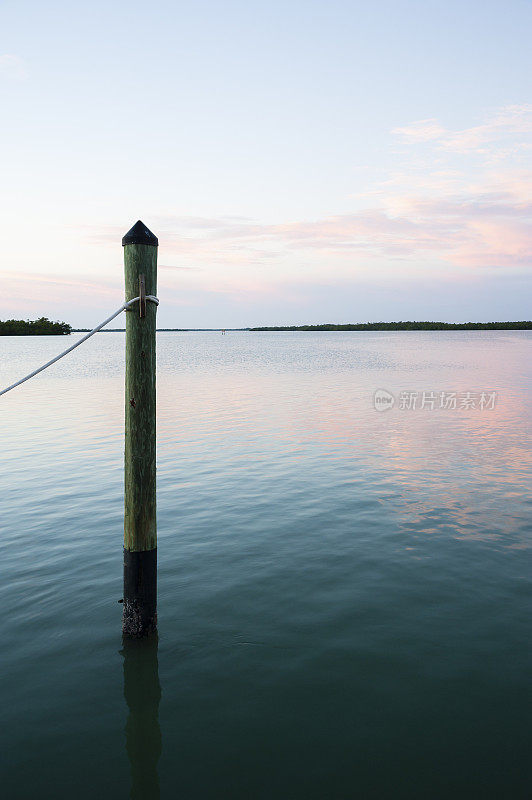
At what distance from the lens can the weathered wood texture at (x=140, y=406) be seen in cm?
618

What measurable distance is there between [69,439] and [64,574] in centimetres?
1246

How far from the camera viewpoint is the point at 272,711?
5723 mm

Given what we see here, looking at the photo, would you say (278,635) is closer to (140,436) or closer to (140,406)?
(140,436)

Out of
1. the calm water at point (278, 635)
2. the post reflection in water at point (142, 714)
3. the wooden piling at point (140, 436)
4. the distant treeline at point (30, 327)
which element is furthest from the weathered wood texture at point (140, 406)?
the distant treeline at point (30, 327)

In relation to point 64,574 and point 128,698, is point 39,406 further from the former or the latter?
point 128,698

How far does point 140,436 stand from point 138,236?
226 centimetres

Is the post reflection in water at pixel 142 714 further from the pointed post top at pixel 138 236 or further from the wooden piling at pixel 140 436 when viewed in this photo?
the pointed post top at pixel 138 236

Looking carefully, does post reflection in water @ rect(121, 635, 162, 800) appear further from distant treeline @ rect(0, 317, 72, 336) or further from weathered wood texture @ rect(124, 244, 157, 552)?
distant treeline @ rect(0, 317, 72, 336)

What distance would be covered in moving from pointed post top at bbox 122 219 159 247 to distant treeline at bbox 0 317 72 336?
197792mm

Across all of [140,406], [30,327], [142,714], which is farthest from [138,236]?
[30,327]

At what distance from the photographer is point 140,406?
6438 millimetres

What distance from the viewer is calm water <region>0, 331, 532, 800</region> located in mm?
5078

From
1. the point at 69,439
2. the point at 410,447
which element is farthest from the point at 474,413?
the point at 69,439

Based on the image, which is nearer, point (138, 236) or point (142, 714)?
point (142, 714)
